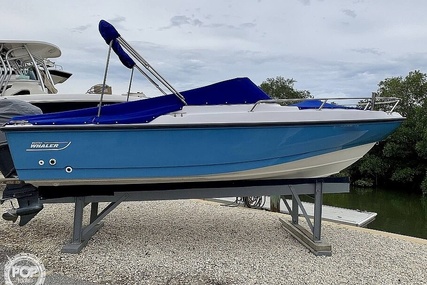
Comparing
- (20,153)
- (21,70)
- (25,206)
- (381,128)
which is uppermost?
(21,70)

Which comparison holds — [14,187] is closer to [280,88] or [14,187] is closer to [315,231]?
[315,231]

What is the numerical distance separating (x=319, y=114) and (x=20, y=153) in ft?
9.52

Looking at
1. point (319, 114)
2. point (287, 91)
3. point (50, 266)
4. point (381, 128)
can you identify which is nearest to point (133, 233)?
point (50, 266)

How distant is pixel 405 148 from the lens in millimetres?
23516

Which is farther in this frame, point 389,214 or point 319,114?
point 389,214

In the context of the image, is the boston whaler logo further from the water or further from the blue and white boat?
the water

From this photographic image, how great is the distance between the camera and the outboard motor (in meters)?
3.97

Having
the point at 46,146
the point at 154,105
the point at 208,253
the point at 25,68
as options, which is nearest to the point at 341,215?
the point at 208,253

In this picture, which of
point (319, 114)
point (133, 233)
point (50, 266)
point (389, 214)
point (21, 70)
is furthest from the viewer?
point (389, 214)

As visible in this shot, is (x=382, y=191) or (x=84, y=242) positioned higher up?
(x=84, y=242)

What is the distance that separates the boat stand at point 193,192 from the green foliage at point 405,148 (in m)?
20.2

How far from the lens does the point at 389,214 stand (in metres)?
15.8

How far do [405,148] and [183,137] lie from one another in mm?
22929

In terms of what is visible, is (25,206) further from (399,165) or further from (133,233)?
(399,165)
